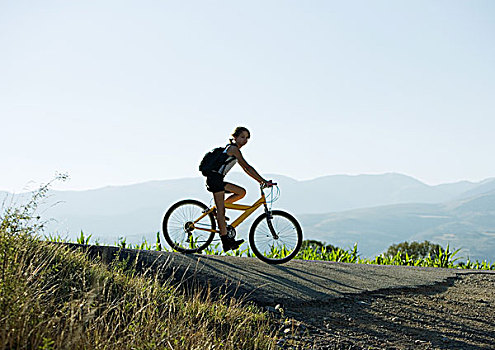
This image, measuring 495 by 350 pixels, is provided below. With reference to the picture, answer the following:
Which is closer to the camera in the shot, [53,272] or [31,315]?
[31,315]

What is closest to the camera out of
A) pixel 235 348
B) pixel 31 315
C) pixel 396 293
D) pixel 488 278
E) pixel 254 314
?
pixel 31 315

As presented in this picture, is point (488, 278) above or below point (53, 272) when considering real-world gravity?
below

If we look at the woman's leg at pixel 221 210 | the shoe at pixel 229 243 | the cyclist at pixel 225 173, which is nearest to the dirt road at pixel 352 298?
the shoe at pixel 229 243

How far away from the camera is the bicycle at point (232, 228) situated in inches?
303

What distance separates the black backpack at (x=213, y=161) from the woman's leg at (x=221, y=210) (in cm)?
34

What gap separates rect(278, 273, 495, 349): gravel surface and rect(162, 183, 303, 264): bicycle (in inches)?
56.3

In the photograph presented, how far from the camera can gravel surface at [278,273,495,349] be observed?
17.4 feet

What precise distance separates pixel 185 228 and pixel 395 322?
3436 mm

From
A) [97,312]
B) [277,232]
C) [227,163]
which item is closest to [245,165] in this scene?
[227,163]

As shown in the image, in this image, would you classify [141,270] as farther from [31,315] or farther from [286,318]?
[31,315]

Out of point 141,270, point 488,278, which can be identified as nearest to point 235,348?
point 141,270

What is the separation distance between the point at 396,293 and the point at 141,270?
3.39 metres

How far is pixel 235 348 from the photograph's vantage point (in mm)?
4754

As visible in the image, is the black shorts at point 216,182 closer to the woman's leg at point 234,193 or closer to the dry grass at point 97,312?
the woman's leg at point 234,193
